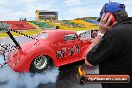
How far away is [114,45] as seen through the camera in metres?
2.28

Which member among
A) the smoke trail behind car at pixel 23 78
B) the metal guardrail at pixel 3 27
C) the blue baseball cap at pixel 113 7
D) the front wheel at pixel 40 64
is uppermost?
the blue baseball cap at pixel 113 7

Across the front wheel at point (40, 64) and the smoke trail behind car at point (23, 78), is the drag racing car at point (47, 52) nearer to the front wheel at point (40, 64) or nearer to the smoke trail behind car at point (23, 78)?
the front wheel at point (40, 64)

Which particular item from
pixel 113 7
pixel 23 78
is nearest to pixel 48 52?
pixel 23 78

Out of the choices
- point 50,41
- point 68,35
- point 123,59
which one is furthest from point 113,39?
point 68,35

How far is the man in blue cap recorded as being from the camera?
2283mm

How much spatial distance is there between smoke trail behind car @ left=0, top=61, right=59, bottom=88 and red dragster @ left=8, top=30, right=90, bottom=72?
0.18 meters

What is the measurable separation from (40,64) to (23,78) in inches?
34.8

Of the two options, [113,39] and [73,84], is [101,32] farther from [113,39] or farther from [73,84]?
[73,84]

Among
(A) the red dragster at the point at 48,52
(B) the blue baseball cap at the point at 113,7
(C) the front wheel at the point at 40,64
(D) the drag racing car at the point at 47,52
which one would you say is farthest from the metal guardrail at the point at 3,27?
(B) the blue baseball cap at the point at 113,7

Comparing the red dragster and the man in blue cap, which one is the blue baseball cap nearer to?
the man in blue cap

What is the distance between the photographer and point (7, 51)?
9.71m

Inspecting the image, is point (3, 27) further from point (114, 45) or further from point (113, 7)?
point (114, 45)

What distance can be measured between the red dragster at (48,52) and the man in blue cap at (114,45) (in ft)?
20.3

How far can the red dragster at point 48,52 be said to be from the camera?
27.9 ft
